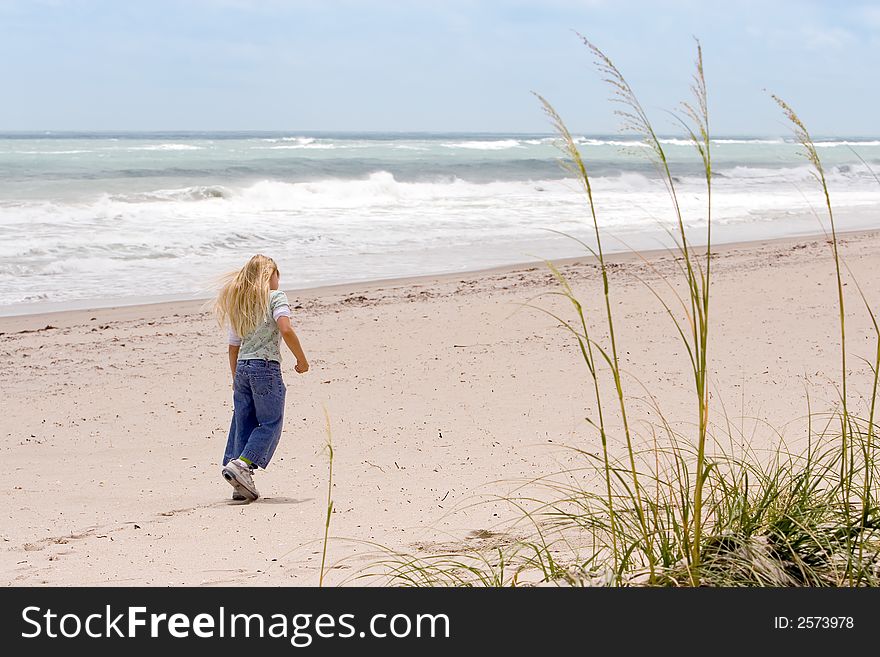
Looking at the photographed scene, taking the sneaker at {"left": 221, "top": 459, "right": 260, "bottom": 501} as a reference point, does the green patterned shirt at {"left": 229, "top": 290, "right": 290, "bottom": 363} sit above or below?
above

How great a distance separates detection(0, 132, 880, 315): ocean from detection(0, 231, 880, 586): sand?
1168 mm

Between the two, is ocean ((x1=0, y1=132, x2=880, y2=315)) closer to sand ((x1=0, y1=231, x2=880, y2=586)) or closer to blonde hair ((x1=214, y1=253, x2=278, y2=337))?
blonde hair ((x1=214, y1=253, x2=278, y2=337))

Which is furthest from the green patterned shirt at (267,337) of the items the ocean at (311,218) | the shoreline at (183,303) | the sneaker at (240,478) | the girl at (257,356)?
the shoreline at (183,303)

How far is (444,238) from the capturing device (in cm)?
1825

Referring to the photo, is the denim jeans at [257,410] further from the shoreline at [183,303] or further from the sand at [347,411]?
the shoreline at [183,303]

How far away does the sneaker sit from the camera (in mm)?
4953

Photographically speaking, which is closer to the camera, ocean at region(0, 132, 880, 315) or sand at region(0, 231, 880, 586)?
sand at region(0, 231, 880, 586)

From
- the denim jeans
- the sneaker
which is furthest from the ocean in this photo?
the sneaker

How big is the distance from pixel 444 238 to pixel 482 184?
64.8ft

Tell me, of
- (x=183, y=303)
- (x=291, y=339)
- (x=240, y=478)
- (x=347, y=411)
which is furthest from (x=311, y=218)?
(x=240, y=478)

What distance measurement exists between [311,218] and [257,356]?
Answer: 16.9m

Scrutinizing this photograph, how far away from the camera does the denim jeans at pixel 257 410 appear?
520 centimetres

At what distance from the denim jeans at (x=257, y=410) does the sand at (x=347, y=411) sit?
239 mm
